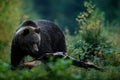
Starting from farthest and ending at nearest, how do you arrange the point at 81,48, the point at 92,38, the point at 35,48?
1. the point at 92,38
2. the point at 81,48
3. the point at 35,48

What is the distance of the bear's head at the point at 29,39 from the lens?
12.1 m

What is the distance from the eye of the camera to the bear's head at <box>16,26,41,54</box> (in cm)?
1212

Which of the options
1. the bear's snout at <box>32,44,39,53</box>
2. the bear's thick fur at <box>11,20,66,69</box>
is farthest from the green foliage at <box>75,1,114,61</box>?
the bear's snout at <box>32,44,39,53</box>

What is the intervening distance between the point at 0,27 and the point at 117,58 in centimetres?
696

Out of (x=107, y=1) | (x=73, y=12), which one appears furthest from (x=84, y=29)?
(x=73, y=12)

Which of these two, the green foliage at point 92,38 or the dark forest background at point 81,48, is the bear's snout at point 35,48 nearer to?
the dark forest background at point 81,48

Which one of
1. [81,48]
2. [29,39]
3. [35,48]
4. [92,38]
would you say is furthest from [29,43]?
[92,38]

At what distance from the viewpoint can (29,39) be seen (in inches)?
481

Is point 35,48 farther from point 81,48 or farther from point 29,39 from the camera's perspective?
point 81,48

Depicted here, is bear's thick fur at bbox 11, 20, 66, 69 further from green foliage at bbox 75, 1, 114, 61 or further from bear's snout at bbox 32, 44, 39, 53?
green foliage at bbox 75, 1, 114, 61

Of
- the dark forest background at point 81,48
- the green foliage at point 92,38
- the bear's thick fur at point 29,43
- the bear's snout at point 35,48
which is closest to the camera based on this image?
the dark forest background at point 81,48

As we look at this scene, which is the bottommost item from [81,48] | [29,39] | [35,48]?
[81,48]

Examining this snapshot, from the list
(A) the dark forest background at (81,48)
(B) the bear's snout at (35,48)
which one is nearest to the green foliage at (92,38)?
(A) the dark forest background at (81,48)

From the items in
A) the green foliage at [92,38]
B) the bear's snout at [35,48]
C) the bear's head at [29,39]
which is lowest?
the green foliage at [92,38]
